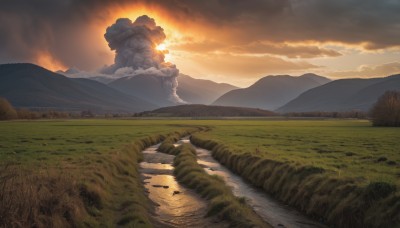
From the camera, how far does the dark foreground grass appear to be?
21.5 metres

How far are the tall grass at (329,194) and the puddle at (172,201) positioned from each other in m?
6.55

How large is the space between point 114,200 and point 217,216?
306 inches

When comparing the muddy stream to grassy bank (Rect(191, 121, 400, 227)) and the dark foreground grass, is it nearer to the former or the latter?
the dark foreground grass

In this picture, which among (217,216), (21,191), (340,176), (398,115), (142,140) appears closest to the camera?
(21,191)

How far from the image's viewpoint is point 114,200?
25.6 metres

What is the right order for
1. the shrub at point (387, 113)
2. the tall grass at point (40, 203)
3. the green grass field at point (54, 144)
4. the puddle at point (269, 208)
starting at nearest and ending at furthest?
1. the tall grass at point (40, 203)
2. the puddle at point (269, 208)
3. the green grass field at point (54, 144)
4. the shrub at point (387, 113)

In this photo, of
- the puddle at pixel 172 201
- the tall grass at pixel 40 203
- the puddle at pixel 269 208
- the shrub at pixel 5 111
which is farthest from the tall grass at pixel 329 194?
the shrub at pixel 5 111

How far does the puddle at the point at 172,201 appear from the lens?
22.9 meters

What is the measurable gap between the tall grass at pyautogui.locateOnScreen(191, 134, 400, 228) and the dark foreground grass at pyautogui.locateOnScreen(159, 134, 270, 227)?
3874 millimetres

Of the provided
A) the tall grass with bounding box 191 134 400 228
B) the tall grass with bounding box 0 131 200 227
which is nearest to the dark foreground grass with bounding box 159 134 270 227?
the tall grass with bounding box 191 134 400 228

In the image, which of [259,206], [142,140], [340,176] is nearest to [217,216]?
[259,206]

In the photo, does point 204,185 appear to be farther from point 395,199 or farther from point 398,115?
point 398,115

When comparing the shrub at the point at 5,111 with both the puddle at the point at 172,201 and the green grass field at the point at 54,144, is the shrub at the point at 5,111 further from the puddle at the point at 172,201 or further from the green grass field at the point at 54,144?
the puddle at the point at 172,201

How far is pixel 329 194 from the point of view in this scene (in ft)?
76.0
